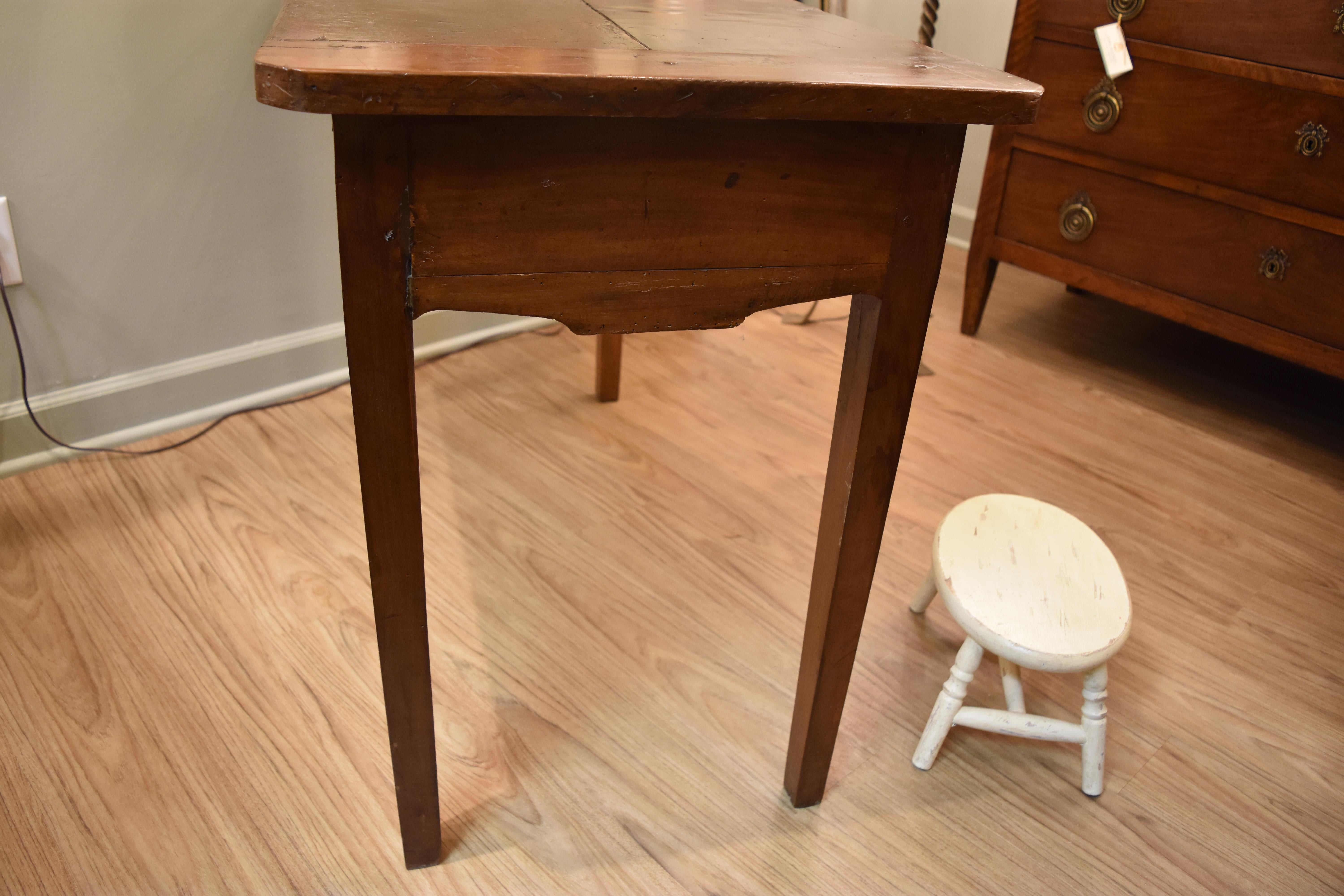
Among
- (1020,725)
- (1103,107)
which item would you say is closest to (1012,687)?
(1020,725)

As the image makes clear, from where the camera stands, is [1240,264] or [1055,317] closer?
[1240,264]

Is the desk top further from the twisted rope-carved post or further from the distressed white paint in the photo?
the twisted rope-carved post

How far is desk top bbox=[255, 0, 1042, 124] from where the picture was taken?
1.78 feet

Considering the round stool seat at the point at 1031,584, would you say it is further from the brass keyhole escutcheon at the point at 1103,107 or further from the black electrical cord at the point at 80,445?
the black electrical cord at the point at 80,445

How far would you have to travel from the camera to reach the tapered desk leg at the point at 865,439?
703 millimetres

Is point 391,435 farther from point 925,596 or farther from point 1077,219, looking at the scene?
point 1077,219

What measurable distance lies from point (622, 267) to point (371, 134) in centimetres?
18

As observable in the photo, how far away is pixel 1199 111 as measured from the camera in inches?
63.0

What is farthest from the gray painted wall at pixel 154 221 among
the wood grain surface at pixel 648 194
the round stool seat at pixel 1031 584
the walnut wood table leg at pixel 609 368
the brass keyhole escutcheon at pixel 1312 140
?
the brass keyhole escutcheon at pixel 1312 140

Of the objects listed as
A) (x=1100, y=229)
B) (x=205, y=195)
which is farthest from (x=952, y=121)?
(x=1100, y=229)

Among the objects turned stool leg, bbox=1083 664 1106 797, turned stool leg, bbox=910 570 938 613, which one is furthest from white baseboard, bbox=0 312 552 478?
turned stool leg, bbox=1083 664 1106 797

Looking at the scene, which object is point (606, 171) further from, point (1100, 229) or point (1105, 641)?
point (1100, 229)

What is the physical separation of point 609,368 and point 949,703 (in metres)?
0.83

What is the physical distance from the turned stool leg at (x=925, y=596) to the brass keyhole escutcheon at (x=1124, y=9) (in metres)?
1.04
